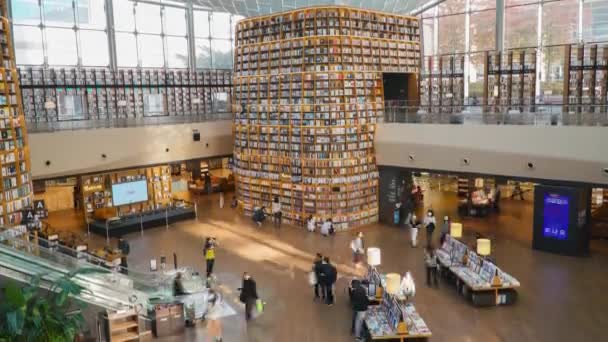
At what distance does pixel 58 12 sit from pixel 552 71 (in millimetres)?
19924

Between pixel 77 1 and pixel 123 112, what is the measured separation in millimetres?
4923

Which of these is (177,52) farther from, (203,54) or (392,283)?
(392,283)

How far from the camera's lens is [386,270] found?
41.9 ft

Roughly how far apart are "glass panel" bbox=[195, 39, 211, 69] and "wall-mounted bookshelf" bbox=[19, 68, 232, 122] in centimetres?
74

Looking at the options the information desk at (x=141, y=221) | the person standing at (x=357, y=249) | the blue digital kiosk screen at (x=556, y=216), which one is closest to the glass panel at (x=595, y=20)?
the blue digital kiosk screen at (x=556, y=216)

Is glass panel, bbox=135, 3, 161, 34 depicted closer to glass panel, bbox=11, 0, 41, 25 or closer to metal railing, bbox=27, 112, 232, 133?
glass panel, bbox=11, 0, 41, 25

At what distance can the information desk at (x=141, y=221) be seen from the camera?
17.2m

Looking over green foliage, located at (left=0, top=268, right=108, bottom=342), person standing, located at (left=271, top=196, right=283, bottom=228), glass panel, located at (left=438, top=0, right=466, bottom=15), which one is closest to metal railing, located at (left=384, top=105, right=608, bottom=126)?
person standing, located at (left=271, top=196, right=283, bottom=228)

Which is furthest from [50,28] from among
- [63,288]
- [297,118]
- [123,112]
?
[63,288]

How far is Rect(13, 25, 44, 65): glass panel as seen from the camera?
21375 millimetres

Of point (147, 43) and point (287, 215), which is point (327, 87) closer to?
point (287, 215)

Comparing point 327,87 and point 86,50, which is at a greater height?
point 86,50

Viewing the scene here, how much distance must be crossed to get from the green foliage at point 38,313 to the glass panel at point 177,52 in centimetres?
1897

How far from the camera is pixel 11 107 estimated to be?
43.1 feet
